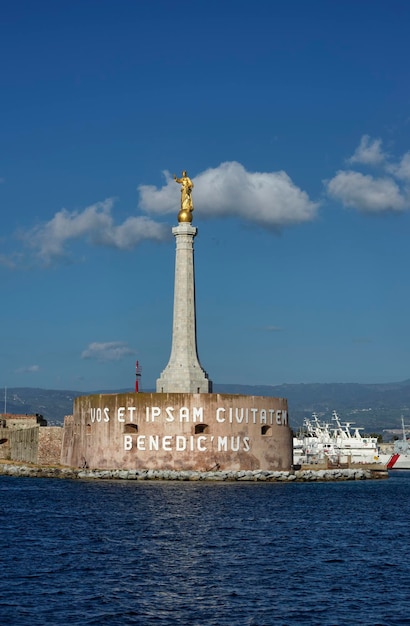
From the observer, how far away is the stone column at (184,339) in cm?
5222

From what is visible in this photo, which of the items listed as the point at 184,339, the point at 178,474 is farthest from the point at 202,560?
the point at 184,339

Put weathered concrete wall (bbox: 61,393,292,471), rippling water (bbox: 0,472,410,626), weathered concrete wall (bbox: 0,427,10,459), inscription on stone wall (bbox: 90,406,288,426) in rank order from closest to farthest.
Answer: rippling water (bbox: 0,472,410,626)
inscription on stone wall (bbox: 90,406,288,426)
weathered concrete wall (bbox: 61,393,292,471)
weathered concrete wall (bbox: 0,427,10,459)

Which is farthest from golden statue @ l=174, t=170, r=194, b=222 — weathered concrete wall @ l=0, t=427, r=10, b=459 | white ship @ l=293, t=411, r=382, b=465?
white ship @ l=293, t=411, r=382, b=465

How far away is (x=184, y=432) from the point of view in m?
49.2

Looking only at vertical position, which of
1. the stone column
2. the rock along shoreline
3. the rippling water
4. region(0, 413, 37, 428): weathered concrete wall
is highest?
the stone column

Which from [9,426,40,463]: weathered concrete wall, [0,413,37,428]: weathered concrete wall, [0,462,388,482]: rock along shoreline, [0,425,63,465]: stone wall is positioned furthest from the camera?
[0,413,37,428]: weathered concrete wall

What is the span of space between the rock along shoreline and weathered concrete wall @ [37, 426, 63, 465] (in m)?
1.69

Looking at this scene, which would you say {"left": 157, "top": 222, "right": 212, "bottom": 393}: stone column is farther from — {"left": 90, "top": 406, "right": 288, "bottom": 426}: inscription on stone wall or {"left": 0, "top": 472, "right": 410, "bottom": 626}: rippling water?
{"left": 0, "top": 472, "right": 410, "bottom": 626}: rippling water

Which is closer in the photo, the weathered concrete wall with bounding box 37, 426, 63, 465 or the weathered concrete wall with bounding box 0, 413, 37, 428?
the weathered concrete wall with bounding box 37, 426, 63, 465

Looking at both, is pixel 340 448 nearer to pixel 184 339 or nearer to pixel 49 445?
pixel 49 445

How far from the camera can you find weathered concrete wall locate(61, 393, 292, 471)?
4925cm

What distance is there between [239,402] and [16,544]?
77.3 ft

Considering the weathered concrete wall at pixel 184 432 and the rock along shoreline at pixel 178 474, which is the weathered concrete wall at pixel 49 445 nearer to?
the rock along shoreline at pixel 178 474

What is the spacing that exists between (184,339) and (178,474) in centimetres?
769
